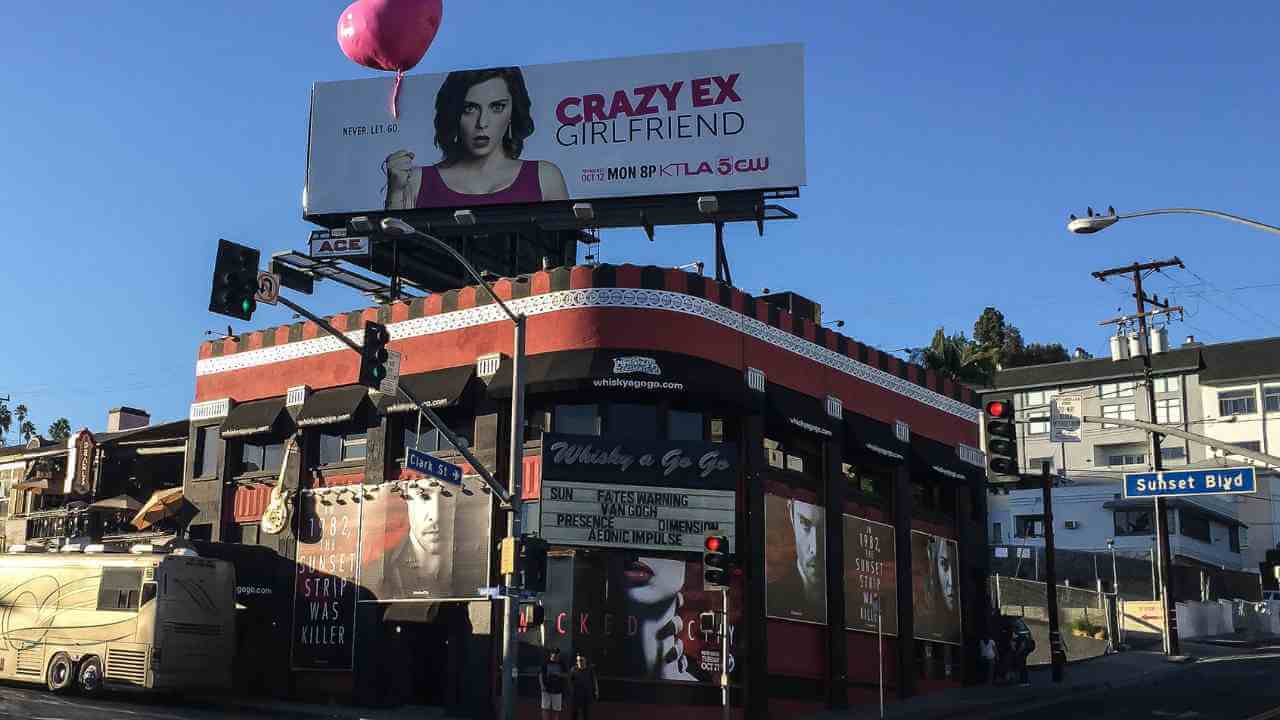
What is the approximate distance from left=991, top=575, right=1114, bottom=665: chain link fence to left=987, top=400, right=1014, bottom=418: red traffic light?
2609 centimetres

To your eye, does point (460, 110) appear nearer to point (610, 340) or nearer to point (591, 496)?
point (610, 340)

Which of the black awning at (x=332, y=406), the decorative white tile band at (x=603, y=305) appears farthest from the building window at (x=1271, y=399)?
the black awning at (x=332, y=406)

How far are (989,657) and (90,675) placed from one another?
88.0 ft

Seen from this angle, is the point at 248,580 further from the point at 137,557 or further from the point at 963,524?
the point at 963,524

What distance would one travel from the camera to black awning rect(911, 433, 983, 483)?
3925cm

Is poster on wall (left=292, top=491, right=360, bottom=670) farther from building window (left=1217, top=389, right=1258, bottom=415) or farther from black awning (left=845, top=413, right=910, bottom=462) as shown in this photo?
building window (left=1217, top=389, right=1258, bottom=415)

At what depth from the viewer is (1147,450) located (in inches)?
3366

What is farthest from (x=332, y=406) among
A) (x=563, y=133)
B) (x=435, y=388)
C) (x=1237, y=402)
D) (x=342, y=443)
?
(x=1237, y=402)

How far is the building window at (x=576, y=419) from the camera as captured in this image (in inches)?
1216

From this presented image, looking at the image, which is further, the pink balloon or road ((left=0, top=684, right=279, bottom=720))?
the pink balloon

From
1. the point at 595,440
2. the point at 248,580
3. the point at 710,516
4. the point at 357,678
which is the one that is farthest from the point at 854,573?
the point at 248,580

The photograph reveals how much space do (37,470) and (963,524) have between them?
36185mm

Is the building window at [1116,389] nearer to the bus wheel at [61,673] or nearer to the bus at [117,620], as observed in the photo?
the bus at [117,620]

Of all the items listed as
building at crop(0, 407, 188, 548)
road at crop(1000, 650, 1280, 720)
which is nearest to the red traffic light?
road at crop(1000, 650, 1280, 720)
